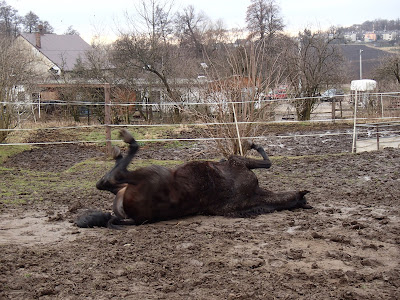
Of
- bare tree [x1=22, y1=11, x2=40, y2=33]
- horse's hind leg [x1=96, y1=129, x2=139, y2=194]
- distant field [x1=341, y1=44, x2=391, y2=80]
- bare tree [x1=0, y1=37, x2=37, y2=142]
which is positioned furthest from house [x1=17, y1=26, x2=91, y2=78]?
distant field [x1=341, y1=44, x2=391, y2=80]

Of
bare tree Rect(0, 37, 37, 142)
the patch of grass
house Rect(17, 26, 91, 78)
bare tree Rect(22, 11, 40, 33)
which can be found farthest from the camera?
bare tree Rect(22, 11, 40, 33)

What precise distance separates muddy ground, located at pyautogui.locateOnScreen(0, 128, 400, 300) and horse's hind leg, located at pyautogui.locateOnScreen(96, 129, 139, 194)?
495 mm

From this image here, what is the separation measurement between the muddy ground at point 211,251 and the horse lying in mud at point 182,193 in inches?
5.6

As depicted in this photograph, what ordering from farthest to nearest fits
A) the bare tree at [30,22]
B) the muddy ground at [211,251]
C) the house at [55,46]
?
the bare tree at [30,22] → the house at [55,46] → the muddy ground at [211,251]

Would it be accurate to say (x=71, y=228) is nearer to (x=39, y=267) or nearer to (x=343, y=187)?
(x=39, y=267)

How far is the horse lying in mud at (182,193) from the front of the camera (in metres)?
4.50

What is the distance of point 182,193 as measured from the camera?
4.63m

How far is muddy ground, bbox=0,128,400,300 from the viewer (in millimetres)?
2922

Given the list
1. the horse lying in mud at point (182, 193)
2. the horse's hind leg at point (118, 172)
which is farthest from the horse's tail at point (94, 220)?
the horse's hind leg at point (118, 172)

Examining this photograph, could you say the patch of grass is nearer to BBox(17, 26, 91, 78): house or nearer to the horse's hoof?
the horse's hoof

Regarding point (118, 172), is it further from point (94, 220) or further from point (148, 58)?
point (148, 58)

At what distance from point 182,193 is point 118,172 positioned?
2.23 feet

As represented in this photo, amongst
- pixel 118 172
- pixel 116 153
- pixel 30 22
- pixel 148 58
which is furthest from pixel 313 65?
pixel 30 22

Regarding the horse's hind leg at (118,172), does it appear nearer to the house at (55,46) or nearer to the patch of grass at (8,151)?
the patch of grass at (8,151)
